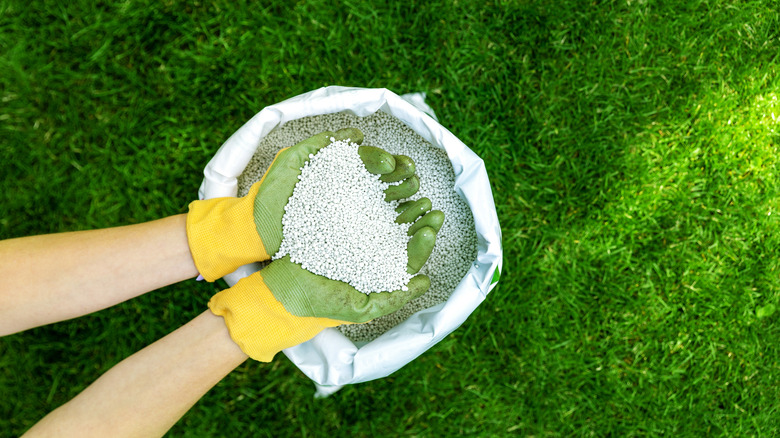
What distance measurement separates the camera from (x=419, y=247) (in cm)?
87

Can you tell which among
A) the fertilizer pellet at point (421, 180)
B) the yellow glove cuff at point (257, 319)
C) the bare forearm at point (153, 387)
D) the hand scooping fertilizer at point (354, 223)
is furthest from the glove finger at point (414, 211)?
the bare forearm at point (153, 387)

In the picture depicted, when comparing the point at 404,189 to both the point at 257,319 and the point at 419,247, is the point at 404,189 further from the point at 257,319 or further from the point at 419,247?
the point at 257,319

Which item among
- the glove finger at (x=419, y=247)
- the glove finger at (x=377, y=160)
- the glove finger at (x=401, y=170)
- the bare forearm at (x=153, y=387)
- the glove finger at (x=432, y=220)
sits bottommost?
the bare forearm at (x=153, y=387)

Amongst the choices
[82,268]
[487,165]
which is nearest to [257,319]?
[82,268]

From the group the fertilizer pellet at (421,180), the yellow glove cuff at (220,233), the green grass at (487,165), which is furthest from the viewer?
the green grass at (487,165)

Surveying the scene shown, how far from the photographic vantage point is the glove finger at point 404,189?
89 cm

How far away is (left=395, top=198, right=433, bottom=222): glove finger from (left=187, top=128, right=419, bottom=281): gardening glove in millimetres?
26

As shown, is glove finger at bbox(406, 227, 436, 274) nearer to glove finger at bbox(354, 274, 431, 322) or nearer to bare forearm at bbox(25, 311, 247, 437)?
glove finger at bbox(354, 274, 431, 322)

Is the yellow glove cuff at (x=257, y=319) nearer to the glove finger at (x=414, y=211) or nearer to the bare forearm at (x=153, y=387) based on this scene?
the bare forearm at (x=153, y=387)

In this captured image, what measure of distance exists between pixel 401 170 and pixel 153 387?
1.89ft

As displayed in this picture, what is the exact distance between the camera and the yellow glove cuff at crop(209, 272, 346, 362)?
0.82m

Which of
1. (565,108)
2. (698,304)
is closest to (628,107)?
(565,108)

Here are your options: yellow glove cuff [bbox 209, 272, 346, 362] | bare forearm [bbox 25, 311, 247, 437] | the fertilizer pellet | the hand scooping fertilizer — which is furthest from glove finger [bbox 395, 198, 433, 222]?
bare forearm [bbox 25, 311, 247, 437]

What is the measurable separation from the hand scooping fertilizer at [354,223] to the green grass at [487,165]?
1.07ft
